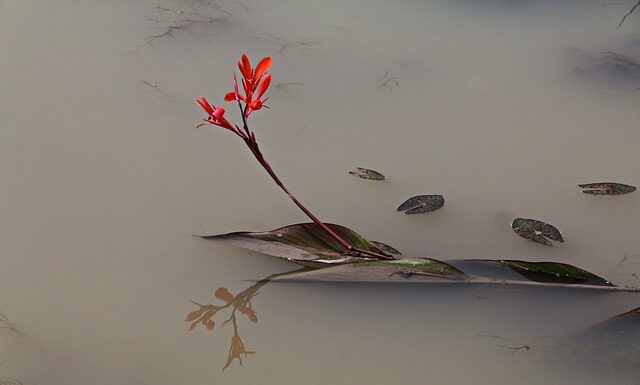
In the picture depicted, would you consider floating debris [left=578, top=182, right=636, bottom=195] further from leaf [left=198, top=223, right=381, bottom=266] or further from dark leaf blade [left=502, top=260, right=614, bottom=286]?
leaf [left=198, top=223, right=381, bottom=266]

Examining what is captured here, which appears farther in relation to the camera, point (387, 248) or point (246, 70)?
point (387, 248)

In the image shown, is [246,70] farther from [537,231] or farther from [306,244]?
[537,231]

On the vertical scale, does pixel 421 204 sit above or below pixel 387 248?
above

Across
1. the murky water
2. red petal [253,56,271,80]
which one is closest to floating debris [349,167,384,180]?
the murky water

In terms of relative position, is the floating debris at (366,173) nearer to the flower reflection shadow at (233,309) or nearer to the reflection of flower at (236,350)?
the flower reflection shadow at (233,309)

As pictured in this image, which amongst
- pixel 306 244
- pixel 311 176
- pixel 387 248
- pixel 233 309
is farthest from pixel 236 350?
pixel 311 176

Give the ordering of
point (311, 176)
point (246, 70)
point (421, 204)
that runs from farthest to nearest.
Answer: point (311, 176), point (421, 204), point (246, 70)
